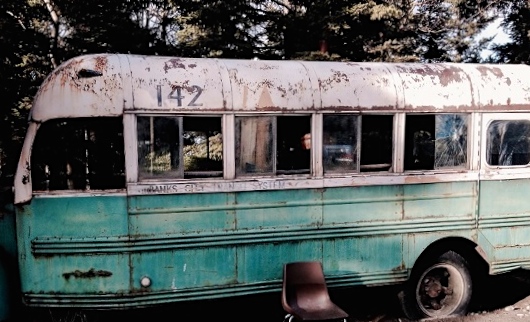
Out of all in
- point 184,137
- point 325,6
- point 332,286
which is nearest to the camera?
point 184,137

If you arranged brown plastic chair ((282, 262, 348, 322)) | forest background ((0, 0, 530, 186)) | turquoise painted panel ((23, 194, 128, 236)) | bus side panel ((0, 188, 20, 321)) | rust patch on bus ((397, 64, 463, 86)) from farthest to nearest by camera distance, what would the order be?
1. forest background ((0, 0, 530, 186))
2. rust patch on bus ((397, 64, 463, 86))
3. brown plastic chair ((282, 262, 348, 322))
4. bus side panel ((0, 188, 20, 321))
5. turquoise painted panel ((23, 194, 128, 236))

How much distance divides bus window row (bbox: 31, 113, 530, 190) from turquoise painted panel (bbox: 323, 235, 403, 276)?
735mm

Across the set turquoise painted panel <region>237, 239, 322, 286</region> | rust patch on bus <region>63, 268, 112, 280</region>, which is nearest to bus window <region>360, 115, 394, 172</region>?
turquoise painted panel <region>237, 239, 322, 286</region>

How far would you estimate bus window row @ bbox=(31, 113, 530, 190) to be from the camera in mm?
4348

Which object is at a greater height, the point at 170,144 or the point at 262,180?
the point at 170,144

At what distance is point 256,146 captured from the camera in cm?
467

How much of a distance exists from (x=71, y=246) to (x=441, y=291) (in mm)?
3973

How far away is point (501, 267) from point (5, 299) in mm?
5106

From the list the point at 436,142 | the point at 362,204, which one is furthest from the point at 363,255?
the point at 436,142

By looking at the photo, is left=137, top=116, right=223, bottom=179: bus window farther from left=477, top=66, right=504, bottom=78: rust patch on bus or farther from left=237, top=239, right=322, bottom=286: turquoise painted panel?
left=477, top=66, right=504, bottom=78: rust patch on bus

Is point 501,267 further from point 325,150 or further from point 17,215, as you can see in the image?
point 17,215

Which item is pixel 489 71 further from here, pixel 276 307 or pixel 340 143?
pixel 276 307

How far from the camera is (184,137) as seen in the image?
4.58m

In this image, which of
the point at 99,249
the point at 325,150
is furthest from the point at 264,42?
the point at 99,249
